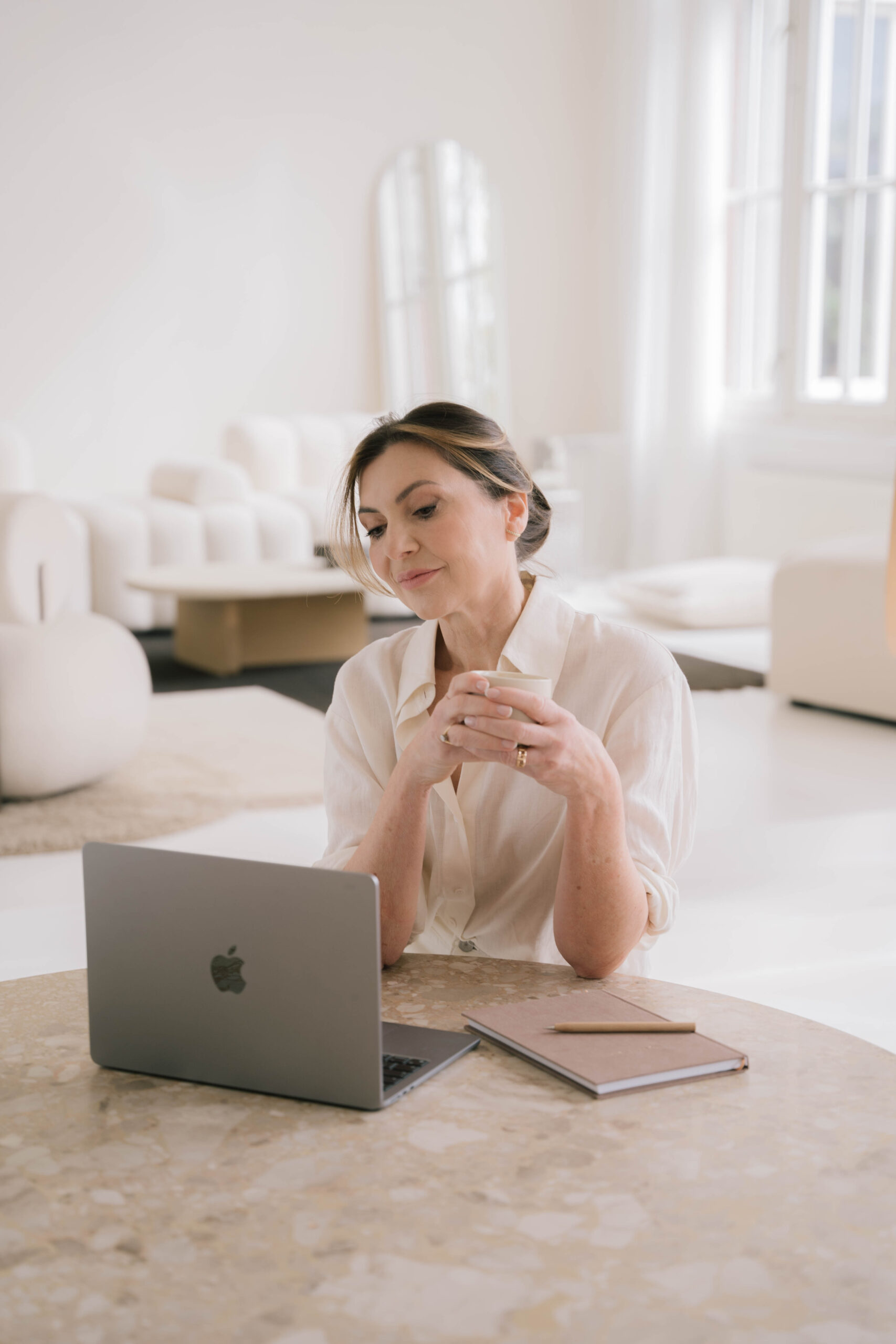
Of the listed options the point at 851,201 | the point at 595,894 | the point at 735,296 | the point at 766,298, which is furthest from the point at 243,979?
the point at 735,296

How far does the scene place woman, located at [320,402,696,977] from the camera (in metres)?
1.23

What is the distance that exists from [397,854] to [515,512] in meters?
0.36

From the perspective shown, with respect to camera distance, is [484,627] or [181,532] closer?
[484,627]

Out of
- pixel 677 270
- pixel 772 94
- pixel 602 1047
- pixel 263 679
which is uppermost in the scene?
pixel 772 94

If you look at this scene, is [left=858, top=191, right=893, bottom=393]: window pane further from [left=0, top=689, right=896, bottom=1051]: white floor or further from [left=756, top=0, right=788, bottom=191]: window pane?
[left=0, top=689, right=896, bottom=1051]: white floor

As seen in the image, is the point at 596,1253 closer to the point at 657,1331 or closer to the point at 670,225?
the point at 657,1331

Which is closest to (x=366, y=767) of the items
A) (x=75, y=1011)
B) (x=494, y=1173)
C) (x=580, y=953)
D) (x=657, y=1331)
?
(x=580, y=953)

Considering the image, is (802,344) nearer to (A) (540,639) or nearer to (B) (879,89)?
(B) (879,89)

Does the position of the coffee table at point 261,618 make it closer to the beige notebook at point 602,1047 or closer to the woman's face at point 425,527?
the woman's face at point 425,527

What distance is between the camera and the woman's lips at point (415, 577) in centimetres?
131

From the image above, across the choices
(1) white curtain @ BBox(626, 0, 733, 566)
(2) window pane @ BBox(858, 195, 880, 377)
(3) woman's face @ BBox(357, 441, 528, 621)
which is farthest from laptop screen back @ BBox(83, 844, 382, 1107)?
(1) white curtain @ BBox(626, 0, 733, 566)

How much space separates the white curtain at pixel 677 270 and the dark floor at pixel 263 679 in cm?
255

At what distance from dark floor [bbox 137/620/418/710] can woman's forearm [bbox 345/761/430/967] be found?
3232 mm

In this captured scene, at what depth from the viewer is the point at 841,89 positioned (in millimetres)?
5973
